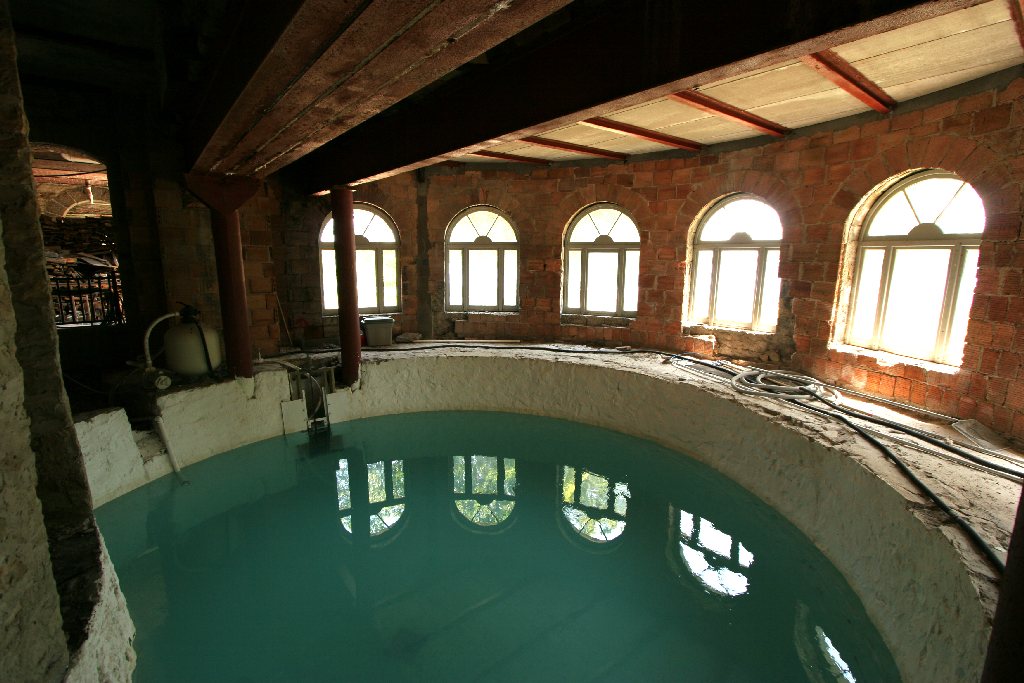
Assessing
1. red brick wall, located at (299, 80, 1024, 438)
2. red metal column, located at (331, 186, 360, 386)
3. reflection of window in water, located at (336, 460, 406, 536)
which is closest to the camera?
red brick wall, located at (299, 80, 1024, 438)

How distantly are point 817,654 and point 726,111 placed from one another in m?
3.94

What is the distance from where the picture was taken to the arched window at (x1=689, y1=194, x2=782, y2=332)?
5566 mm

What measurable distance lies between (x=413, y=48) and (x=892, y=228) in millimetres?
4668

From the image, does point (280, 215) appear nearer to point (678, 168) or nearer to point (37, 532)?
point (678, 168)

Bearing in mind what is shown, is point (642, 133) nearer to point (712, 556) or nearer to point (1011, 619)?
point (712, 556)

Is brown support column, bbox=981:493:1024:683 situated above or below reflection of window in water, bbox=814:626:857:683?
above

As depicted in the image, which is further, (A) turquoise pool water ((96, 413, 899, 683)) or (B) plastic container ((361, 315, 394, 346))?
(B) plastic container ((361, 315, 394, 346))

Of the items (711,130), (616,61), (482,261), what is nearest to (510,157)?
(482,261)

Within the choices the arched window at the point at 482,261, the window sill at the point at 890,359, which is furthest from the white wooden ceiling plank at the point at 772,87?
the arched window at the point at 482,261

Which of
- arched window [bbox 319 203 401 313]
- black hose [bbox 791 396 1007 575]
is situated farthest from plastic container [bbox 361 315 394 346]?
black hose [bbox 791 396 1007 575]

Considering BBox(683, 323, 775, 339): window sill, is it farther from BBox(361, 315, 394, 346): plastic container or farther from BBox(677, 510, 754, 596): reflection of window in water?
BBox(361, 315, 394, 346): plastic container

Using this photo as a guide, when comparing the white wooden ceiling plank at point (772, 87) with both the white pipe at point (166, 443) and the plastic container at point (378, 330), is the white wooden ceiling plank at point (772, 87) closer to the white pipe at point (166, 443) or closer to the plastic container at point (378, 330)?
the plastic container at point (378, 330)

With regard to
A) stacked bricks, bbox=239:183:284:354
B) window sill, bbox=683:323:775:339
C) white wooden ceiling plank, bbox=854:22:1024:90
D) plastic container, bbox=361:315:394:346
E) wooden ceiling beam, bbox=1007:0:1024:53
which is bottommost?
plastic container, bbox=361:315:394:346

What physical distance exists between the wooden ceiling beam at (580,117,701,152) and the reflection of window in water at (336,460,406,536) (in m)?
3.66
